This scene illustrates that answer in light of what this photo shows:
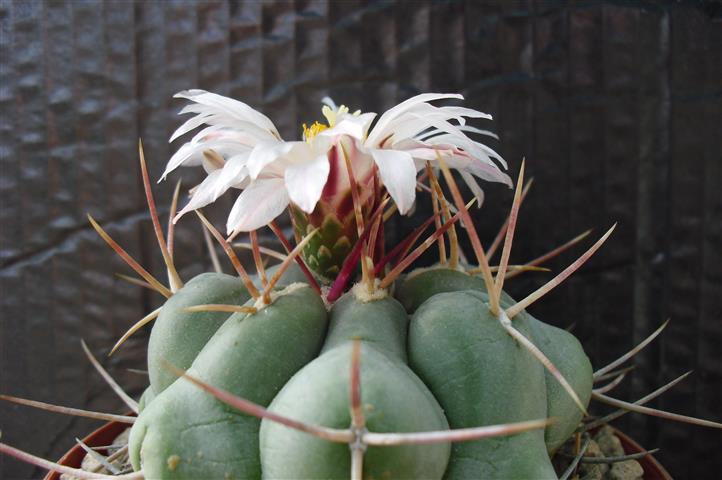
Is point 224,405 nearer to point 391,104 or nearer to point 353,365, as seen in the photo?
point 353,365

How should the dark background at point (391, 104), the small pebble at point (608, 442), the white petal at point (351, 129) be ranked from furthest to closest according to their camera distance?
the dark background at point (391, 104)
the small pebble at point (608, 442)
the white petal at point (351, 129)

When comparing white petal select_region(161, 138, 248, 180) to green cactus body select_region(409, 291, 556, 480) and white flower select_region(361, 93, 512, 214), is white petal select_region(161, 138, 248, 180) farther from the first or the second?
green cactus body select_region(409, 291, 556, 480)

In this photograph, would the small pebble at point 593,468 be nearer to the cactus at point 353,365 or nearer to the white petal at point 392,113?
the cactus at point 353,365

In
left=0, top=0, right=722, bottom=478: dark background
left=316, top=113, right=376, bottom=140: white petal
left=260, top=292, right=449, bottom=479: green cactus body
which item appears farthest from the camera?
left=0, top=0, right=722, bottom=478: dark background

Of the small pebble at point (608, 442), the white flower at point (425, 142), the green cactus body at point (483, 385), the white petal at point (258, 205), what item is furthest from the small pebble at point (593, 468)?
the white petal at point (258, 205)

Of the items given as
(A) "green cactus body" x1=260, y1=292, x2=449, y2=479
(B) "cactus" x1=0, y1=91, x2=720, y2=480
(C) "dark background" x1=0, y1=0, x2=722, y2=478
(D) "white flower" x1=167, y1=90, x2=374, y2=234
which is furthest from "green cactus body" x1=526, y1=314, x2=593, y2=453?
(C) "dark background" x1=0, y1=0, x2=722, y2=478

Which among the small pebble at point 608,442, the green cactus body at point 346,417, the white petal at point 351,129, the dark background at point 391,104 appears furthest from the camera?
the dark background at point 391,104

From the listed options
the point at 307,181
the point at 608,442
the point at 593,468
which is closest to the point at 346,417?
the point at 307,181
